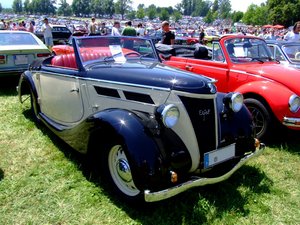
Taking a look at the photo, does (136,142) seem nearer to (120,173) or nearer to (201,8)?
(120,173)

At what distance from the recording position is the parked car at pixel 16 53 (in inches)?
284

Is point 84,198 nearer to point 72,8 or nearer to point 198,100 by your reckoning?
point 198,100

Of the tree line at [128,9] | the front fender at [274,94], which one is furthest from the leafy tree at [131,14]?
the front fender at [274,94]

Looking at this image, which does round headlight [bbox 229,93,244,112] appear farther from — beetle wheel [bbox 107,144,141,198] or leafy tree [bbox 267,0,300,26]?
leafy tree [bbox 267,0,300,26]

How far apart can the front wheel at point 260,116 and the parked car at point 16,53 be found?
5.34m

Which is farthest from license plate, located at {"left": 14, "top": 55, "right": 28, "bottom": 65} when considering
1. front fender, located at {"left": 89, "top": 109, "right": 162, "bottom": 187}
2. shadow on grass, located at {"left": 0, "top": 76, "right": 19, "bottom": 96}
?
front fender, located at {"left": 89, "top": 109, "right": 162, "bottom": 187}

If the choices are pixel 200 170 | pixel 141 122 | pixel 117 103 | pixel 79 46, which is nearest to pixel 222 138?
pixel 200 170

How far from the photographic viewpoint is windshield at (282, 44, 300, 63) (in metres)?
6.64

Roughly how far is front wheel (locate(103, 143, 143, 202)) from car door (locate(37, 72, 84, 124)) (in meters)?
0.96

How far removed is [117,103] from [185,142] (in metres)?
0.90

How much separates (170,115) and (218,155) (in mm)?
735

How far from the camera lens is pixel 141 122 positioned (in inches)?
113

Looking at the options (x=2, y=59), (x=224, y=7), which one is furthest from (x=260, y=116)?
(x=224, y=7)

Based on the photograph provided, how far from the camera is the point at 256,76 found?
16.6ft
